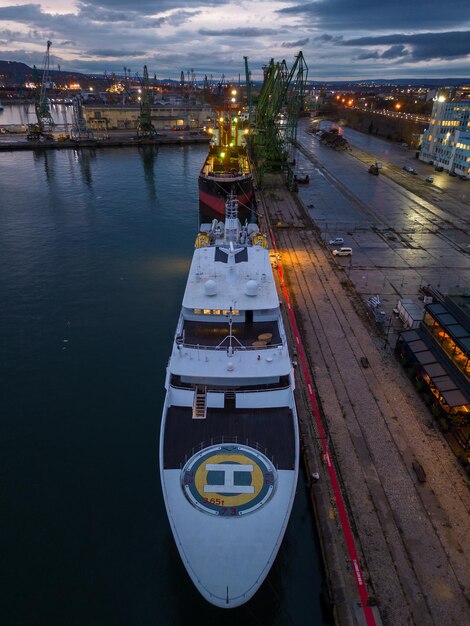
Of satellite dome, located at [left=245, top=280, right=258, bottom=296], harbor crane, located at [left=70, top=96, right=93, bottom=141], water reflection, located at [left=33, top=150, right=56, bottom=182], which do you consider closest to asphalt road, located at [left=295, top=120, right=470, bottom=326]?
satellite dome, located at [left=245, top=280, right=258, bottom=296]

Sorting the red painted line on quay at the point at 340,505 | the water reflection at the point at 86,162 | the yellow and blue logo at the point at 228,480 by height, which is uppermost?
the water reflection at the point at 86,162

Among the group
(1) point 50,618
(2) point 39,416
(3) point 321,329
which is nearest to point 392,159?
(3) point 321,329

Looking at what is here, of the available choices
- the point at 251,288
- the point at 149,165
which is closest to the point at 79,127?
the point at 149,165

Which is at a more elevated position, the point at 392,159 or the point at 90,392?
the point at 392,159

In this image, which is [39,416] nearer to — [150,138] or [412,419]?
[412,419]

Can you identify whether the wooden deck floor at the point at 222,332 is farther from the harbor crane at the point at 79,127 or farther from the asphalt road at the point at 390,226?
the harbor crane at the point at 79,127

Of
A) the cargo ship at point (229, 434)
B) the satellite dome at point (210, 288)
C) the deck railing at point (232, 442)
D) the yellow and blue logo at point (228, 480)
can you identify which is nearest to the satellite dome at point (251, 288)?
the cargo ship at point (229, 434)
